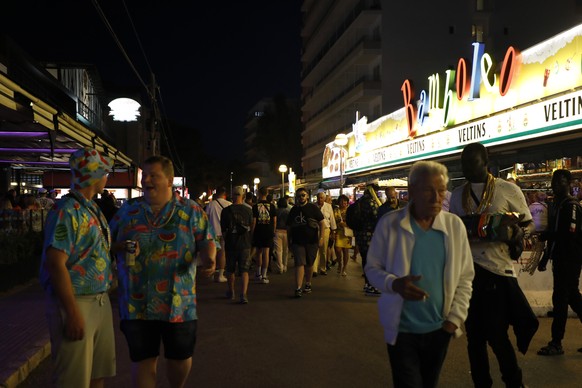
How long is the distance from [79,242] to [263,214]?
349 inches

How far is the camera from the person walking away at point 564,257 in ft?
21.1

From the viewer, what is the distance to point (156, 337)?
4117mm

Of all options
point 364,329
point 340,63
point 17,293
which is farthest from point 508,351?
point 340,63

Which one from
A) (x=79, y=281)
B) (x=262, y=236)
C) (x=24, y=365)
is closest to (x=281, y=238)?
(x=262, y=236)

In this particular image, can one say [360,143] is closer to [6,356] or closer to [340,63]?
[6,356]

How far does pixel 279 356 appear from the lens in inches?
259

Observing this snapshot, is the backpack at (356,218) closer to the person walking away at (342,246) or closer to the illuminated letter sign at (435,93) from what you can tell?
the person walking away at (342,246)

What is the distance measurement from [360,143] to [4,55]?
1493cm

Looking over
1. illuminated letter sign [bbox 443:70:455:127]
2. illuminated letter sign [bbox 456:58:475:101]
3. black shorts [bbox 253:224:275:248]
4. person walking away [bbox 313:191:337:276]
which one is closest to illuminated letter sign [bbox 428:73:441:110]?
illuminated letter sign [bbox 443:70:455:127]

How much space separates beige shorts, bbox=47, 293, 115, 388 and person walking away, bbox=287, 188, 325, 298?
6811 millimetres

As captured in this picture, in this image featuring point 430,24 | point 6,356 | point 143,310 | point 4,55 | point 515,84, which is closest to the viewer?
point 143,310

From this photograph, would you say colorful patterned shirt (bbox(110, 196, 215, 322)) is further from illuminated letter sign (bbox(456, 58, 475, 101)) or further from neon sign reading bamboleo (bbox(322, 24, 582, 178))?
illuminated letter sign (bbox(456, 58, 475, 101))

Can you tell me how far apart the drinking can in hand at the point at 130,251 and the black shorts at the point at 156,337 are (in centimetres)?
40

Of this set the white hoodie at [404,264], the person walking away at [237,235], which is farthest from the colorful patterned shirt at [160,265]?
the person walking away at [237,235]
